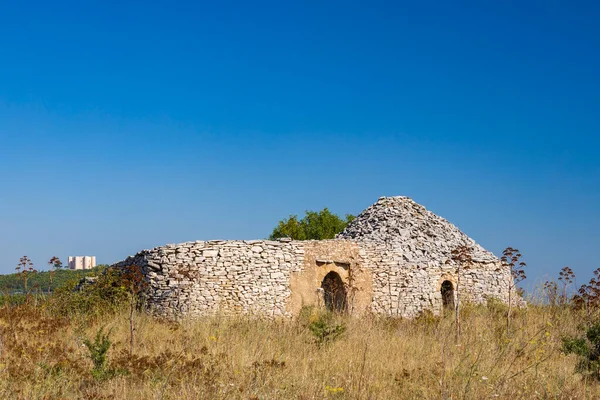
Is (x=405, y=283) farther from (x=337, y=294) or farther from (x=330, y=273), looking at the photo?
(x=330, y=273)

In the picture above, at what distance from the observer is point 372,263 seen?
60.0 feet

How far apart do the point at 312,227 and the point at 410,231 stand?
10733 millimetres

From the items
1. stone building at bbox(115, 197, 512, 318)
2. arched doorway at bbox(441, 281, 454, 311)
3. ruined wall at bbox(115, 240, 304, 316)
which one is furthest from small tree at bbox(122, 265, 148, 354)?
arched doorway at bbox(441, 281, 454, 311)

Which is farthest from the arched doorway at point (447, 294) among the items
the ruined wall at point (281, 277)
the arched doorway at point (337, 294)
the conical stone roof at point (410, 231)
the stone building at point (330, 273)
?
the arched doorway at point (337, 294)

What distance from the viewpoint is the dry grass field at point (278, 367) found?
6.87 meters

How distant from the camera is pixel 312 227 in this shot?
1266 inches

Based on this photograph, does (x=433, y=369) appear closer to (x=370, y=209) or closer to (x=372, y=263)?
(x=372, y=263)

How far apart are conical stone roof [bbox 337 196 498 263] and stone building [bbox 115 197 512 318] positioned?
5cm

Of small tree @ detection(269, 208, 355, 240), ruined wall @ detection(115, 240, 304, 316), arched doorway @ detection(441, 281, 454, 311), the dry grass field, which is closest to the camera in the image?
the dry grass field

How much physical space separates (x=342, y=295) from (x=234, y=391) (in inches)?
446

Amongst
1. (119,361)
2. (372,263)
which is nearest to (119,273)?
(372,263)

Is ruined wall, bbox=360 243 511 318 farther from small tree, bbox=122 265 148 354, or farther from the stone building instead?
small tree, bbox=122 265 148 354

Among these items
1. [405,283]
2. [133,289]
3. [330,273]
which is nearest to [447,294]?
[405,283]

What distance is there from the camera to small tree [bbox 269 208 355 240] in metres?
31.8
